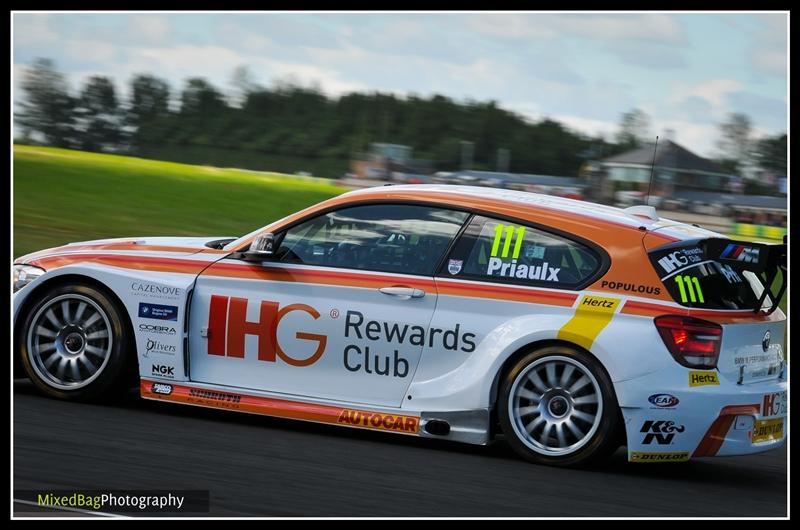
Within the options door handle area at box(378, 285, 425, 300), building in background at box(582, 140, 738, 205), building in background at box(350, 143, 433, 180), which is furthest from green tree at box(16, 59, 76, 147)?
door handle area at box(378, 285, 425, 300)

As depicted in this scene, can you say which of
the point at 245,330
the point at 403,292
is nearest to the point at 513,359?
the point at 403,292

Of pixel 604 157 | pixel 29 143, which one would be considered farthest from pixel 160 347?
pixel 29 143

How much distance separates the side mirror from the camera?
623 centimetres

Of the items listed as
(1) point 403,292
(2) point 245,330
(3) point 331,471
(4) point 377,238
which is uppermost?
(4) point 377,238

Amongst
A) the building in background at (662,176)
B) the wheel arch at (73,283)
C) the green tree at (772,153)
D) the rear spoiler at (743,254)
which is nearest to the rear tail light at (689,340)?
the rear spoiler at (743,254)

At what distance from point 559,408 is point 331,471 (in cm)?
131

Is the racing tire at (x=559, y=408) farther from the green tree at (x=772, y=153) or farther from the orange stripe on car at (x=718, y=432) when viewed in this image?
the green tree at (x=772, y=153)

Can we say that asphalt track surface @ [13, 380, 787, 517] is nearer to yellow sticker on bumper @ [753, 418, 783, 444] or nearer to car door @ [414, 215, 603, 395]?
yellow sticker on bumper @ [753, 418, 783, 444]

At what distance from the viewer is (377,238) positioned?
621 centimetres

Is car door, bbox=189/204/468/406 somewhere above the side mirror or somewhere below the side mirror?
below

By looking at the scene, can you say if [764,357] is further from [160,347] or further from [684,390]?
[160,347]

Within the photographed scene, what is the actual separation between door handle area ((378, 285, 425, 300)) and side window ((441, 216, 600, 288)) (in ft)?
0.62

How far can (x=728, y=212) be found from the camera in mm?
17922

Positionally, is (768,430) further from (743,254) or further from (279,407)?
(279,407)
